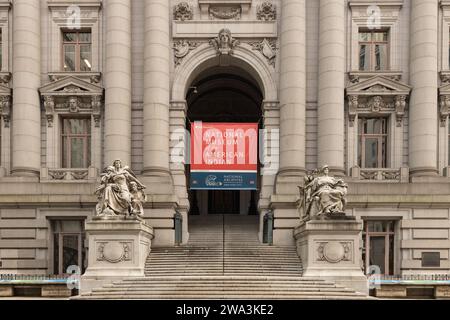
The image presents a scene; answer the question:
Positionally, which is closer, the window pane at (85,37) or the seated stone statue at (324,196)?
the seated stone statue at (324,196)

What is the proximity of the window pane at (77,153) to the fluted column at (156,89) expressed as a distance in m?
3.45

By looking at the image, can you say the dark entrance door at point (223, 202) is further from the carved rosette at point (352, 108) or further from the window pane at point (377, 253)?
the window pane at point (377, 253)

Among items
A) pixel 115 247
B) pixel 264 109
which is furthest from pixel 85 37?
pixel 115 247

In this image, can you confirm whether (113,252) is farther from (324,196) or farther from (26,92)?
(26,92)

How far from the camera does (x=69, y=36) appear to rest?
2800 cm

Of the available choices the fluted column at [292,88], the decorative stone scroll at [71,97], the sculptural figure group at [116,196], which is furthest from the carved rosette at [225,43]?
the sculptural figure group at [116,196]

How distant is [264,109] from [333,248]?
882cm

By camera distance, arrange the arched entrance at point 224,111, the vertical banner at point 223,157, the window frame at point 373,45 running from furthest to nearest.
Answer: the arched entrance at point 224,111, the window frame at point 373,45, the vertical banner at point 223,157

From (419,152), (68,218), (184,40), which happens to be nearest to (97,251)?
(68,218)

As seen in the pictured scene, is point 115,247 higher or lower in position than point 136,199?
lower

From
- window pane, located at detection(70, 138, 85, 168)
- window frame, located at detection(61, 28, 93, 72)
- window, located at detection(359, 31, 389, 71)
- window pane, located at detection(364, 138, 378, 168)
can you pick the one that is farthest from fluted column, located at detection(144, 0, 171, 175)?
window pane, located at detection(364, 138, 378, 168)

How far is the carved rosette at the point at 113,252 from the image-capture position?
21.2m

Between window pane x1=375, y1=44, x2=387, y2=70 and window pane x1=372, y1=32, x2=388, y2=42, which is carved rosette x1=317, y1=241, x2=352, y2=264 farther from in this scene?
window pane x1=372, y1=32, x2=388, y2=42

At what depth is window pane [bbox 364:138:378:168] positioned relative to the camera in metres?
27.3
